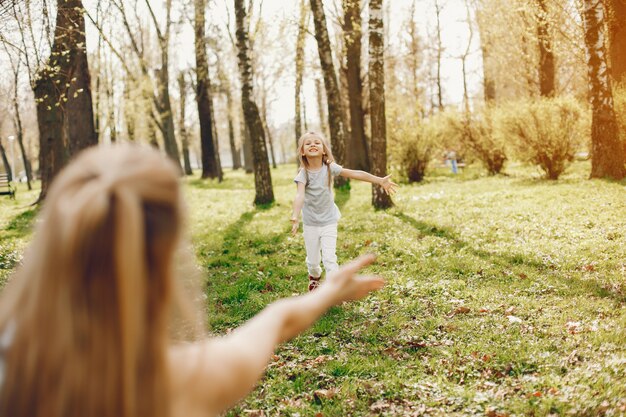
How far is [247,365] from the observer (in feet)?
5.05

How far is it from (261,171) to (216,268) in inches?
250

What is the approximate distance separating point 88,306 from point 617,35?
20.6 m

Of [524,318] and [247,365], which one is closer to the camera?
[247,365]

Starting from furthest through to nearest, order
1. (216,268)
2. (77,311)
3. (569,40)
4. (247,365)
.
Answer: (569,40), (216,268), (247,365), (77,311)

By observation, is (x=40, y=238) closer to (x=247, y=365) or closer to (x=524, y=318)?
(x=247, y=365)

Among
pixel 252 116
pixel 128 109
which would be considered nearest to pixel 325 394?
pixel 252 116

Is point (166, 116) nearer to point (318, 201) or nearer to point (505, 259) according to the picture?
point (318, 201)

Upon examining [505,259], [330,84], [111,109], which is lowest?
[505,259]

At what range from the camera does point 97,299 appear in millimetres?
1237

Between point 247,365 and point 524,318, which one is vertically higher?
point 247,365

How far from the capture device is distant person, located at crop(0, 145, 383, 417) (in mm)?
1229

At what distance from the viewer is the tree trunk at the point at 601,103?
14.2 meters

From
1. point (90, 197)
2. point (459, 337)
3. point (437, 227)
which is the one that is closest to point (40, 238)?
point (90, 197)

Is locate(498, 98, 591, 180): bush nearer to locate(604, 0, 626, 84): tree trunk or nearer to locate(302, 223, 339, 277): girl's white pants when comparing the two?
locate(604, 0, 626, 84): tree trunk
